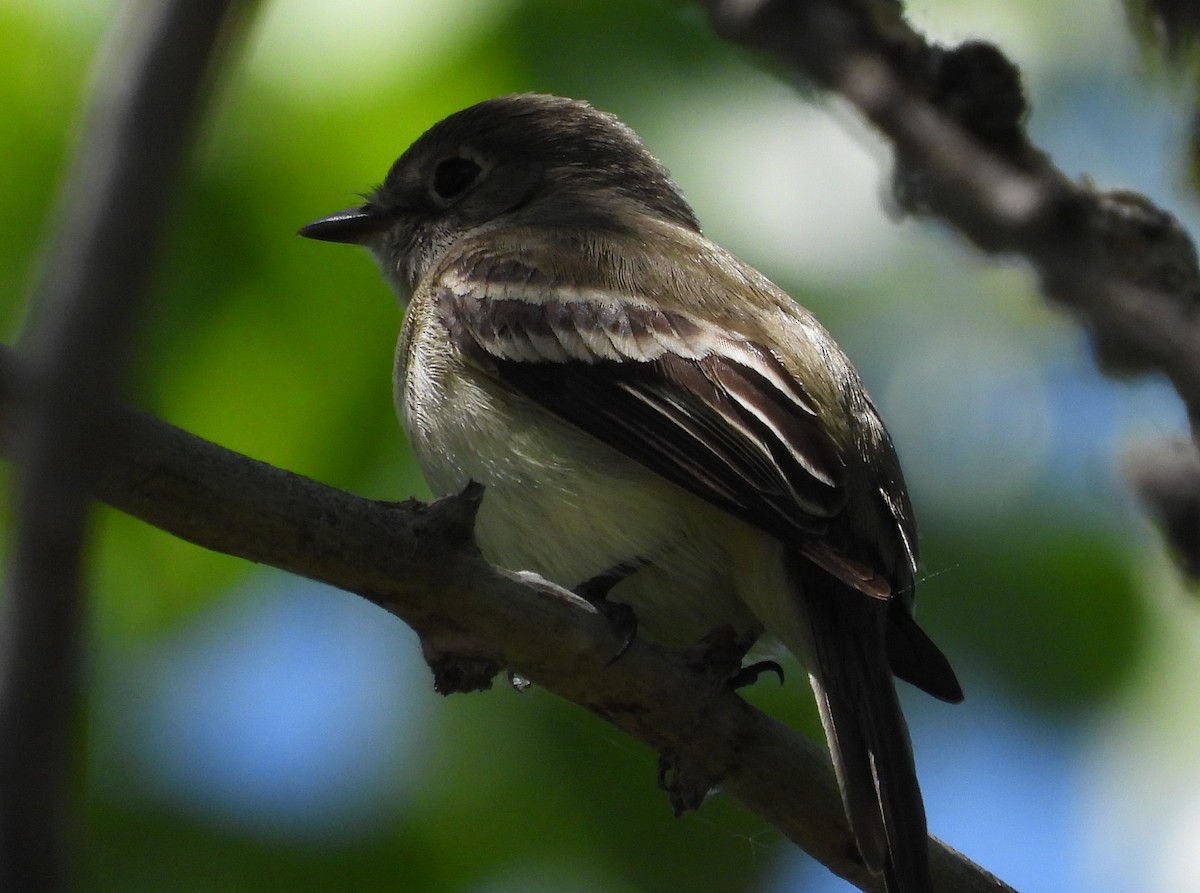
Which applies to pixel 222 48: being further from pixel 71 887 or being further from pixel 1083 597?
pixel 1083 597

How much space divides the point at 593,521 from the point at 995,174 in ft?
3.67

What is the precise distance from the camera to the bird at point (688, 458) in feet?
10.0

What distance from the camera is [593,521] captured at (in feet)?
10.8

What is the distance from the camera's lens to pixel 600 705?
2.82 metres

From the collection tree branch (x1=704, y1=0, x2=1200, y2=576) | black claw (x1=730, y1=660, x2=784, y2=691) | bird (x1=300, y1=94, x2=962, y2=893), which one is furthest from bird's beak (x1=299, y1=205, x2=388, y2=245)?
black claw (x1=730, y1=660, x2=784, y2=691)

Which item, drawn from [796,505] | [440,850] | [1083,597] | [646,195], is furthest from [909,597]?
[646,195]

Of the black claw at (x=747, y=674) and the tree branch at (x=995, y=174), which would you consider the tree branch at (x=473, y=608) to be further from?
the tree branch at (x=995, y=174)

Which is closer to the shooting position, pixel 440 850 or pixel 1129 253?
pixel 1129 253

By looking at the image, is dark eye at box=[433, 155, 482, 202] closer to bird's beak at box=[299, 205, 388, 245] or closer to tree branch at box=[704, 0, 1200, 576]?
bird's beak at box=[299, 205, 388, 245]

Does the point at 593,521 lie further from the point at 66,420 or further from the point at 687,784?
the point at 66,420

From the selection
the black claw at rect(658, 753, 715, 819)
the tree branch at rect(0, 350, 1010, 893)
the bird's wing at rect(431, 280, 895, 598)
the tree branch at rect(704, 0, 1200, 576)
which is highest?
the tree branch at rect(704, 0, 1200, 576)

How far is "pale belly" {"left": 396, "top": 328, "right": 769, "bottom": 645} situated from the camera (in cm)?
330

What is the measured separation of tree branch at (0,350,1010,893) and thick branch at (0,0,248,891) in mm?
871

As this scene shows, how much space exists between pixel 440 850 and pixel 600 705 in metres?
1.35
